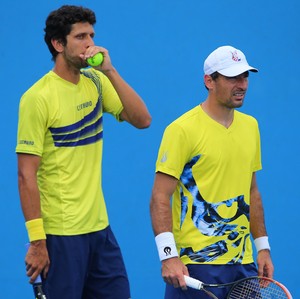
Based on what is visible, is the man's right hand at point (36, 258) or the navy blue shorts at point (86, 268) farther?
the navy blue shorts at point (86, 268)

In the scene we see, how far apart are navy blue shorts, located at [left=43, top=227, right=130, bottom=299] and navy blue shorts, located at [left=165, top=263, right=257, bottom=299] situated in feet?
0.98

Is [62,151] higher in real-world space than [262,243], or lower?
higher

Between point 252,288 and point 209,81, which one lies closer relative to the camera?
point 252,288

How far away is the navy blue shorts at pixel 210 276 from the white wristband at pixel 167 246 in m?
0.14

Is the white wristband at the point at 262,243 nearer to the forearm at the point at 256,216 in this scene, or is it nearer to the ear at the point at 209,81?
the forearm at the point at 256,216

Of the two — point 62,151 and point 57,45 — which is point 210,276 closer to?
point 62,151

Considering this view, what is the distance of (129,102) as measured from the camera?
5266 mm

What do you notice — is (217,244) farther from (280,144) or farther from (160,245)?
(280,144)

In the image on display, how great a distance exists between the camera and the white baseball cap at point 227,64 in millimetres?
5152

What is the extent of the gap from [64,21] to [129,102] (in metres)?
0.46

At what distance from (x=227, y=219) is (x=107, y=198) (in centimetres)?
195

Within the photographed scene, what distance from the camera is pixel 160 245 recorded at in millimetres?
4988

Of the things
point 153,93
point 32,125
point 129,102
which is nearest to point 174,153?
point 129,102

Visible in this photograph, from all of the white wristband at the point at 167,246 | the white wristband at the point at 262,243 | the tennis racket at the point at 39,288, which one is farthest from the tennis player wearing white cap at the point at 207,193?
the tennis racket at the point at 39,288
